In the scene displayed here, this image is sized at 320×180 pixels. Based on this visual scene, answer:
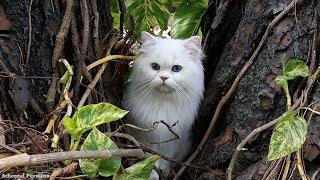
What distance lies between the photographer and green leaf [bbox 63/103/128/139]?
151cm

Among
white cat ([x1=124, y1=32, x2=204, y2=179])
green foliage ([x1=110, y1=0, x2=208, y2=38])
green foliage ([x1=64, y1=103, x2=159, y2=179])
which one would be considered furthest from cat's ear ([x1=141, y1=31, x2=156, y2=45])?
green foliage ([x1=64, y1=103, x2=159, y2=179])

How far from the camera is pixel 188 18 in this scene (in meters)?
2.29

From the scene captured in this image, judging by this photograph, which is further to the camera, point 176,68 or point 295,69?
point 176,68

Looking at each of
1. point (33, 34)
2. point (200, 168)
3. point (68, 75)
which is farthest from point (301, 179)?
point (33, 34)

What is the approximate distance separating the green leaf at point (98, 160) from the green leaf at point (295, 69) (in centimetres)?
54

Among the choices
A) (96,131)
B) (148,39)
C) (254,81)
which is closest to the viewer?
(96,131)

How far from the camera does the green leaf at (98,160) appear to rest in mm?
1480

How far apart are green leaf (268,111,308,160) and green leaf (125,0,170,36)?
956mm

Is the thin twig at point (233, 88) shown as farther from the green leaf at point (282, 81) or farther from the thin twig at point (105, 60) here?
the thin twig at point (105, 60)

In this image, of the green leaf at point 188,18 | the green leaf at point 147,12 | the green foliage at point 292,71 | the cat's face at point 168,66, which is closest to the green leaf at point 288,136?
the green foliage at point 292,71

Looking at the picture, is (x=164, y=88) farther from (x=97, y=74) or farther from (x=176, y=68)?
(x=97, y=74)

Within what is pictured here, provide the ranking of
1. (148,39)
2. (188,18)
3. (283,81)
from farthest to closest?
(188,18) → (148,39) → (283,81)

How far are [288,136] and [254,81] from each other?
0.83 ft

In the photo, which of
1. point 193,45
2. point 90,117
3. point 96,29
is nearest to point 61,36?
point 96,29
